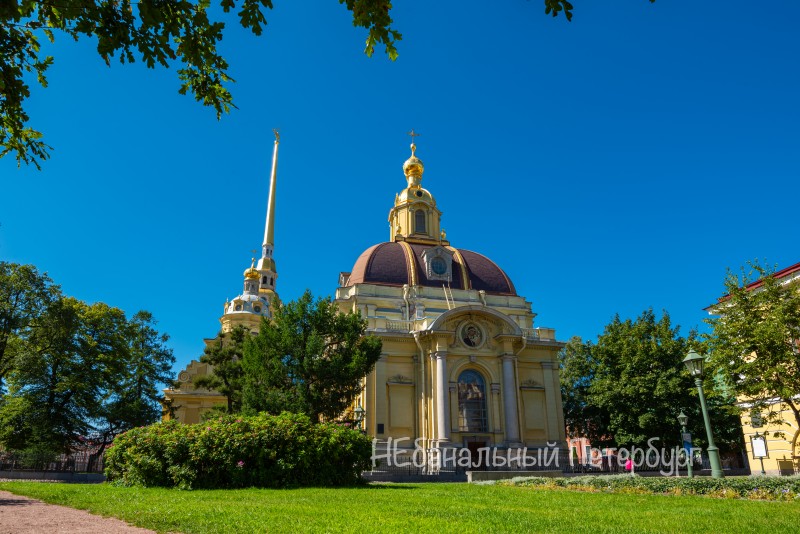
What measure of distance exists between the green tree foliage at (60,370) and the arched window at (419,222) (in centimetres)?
2459

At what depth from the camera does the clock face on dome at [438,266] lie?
4175 cm

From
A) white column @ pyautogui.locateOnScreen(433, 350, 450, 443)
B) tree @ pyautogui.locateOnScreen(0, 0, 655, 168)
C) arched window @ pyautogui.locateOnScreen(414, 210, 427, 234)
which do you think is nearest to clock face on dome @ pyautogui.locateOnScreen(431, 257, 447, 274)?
arched window @ pyautogui.locateOnScreen(414, 210, 427, 234)

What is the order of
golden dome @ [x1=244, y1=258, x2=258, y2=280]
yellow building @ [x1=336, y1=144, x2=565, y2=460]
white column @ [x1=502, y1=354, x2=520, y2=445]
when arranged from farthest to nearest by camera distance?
golden dome @ [x1=244, y1=258, x2=258, y2=280]
yellow building @ [x1=336, y1=144, x2=565, y2=460]
white column @ [x1=502, y1=354, x2=520, y2=445]

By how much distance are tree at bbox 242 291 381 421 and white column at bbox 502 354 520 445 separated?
35.6 feet

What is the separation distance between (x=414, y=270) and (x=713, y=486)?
28.7 metres

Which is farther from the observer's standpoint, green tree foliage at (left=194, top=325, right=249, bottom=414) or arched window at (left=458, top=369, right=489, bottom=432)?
arched window at (left=458, top=369, right=489, bottom=432)

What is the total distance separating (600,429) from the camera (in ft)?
127

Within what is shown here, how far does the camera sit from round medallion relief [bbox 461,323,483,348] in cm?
3609

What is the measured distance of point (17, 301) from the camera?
30.1m

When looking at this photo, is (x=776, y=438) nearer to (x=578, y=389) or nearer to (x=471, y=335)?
(x=471, y=335)

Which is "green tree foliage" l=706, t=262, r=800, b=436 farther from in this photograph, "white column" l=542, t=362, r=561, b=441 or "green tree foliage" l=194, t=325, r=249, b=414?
"green tree foliage" l=194, t=325, r=249, b=414

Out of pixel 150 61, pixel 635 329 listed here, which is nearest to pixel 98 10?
pixel 150 61

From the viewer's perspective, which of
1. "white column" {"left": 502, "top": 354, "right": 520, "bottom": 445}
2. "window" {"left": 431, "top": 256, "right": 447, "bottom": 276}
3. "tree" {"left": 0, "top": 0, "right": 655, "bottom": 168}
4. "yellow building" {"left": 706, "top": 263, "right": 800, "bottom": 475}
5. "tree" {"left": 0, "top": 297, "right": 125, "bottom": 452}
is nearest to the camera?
"tree" {"left": 0, "top": 0, "right": 655, "bottom": 168}

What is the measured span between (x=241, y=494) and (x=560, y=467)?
26387 millimetres
